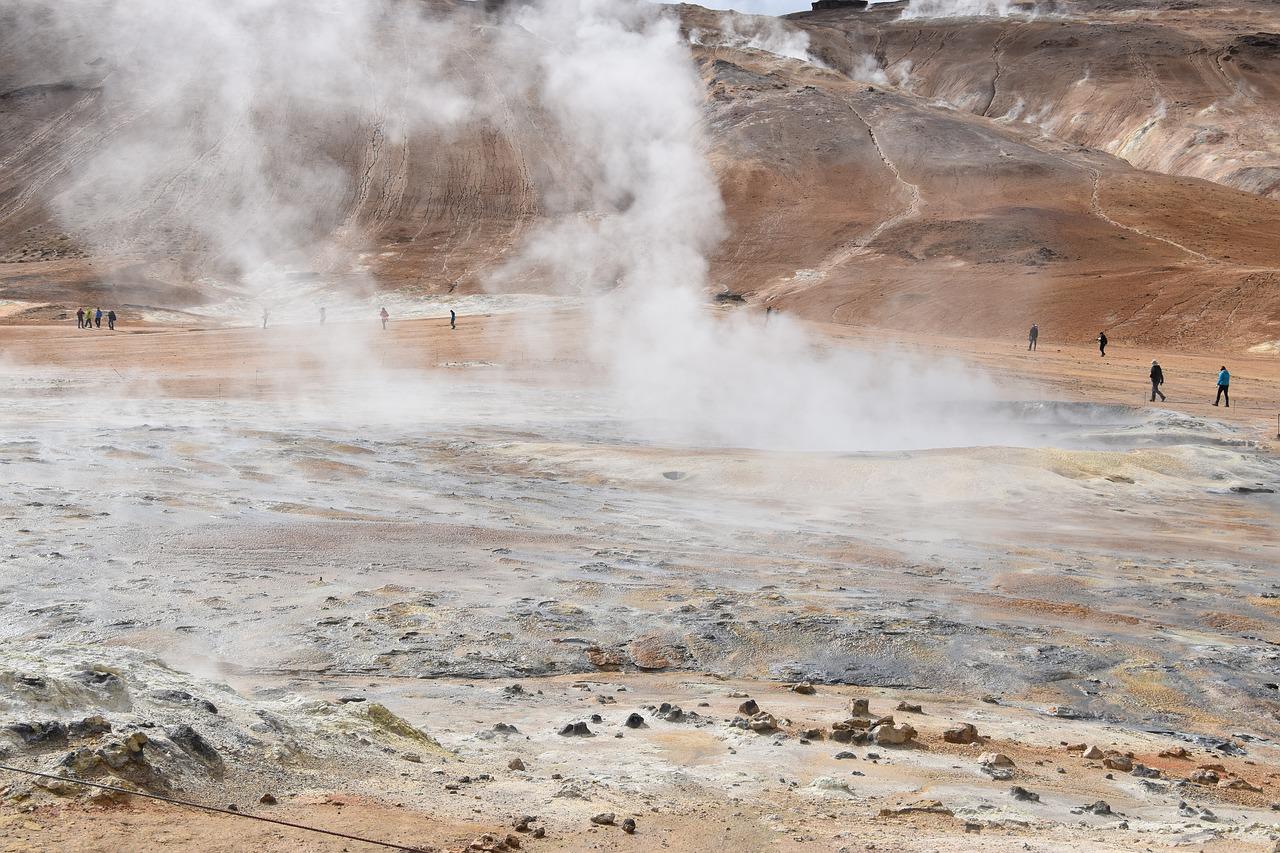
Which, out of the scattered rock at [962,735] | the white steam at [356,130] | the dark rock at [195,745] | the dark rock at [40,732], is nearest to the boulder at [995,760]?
the scattered rock at [962,735]

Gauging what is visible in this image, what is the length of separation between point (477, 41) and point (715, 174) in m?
24.2

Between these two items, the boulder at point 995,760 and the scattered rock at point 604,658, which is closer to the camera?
the boulder at point 995,760

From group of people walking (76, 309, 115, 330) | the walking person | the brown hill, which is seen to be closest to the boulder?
the walking person

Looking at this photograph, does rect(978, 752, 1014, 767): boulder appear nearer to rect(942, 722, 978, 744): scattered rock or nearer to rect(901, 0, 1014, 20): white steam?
rect(942, 722, 978, 744): scattered rock

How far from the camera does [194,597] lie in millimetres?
8555

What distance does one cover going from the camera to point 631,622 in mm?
8602

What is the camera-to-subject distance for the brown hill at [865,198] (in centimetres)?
4744

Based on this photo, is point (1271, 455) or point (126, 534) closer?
point (126, 534)

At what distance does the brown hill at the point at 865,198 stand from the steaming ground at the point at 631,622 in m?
29.5

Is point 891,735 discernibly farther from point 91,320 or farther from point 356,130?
point 356,130

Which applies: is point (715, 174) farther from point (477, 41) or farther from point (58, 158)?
point (58, 158)

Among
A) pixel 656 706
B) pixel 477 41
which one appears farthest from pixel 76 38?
pixel 656 706

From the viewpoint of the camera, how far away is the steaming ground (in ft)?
15.7

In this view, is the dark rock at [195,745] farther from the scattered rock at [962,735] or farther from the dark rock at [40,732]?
the scattered rock at [962,735]
